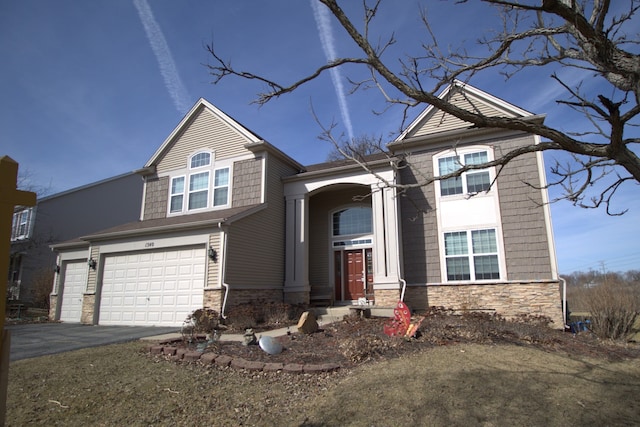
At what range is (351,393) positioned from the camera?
Answer: 5.02 meters

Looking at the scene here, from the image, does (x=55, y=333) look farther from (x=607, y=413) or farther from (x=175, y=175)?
(x=607, y=413)

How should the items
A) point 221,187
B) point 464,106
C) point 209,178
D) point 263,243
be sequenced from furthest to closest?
point 209,178, point 221,187, point 263,243, point 464,106

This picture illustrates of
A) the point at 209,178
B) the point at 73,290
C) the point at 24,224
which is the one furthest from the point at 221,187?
the point at 24,224

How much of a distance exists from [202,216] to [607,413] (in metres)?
12.5

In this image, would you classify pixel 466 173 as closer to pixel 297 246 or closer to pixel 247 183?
pixel 297 246

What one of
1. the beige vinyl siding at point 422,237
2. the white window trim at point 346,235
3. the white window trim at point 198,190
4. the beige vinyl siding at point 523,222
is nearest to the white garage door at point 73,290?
the white window trim at point 198,190

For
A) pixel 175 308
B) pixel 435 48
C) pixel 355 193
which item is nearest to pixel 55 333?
pixel 175 308

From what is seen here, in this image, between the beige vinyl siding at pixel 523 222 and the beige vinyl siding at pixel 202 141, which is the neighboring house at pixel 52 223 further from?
the beige vinyl siding at pixel 523 222

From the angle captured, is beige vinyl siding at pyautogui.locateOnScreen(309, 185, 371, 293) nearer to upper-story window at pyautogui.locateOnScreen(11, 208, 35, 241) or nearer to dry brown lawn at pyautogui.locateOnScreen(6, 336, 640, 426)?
dry brown lawn at pyautogui.locateOnScreen(6, 336, 640, 426)

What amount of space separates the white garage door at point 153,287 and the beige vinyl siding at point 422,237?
7.01 meters

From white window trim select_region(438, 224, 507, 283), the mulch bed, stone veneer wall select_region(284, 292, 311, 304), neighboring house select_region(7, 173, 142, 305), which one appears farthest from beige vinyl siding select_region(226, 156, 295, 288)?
neighboring house select_region(7, 173, 142, 305)

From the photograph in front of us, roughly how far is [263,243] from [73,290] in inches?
364

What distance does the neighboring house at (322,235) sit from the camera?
12023 millimetres

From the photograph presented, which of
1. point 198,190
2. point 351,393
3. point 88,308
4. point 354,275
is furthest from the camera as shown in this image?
point 198,190
